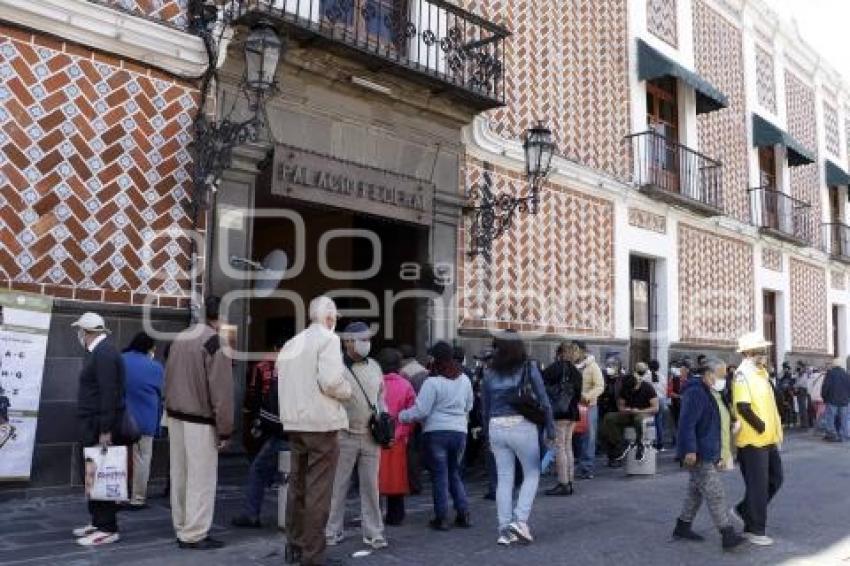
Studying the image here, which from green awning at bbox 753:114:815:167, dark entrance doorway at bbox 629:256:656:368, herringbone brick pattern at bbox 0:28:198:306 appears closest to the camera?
herringbone brick pattern at bbox 0:28:198:306

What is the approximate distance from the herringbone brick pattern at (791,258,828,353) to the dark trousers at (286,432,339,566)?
16.4 metres

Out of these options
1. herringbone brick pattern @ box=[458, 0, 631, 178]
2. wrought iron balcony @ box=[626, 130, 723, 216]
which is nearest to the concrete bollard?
herringbone brick pattern @ box=[458, 0, 631, 178]

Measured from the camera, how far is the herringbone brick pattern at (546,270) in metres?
10.5

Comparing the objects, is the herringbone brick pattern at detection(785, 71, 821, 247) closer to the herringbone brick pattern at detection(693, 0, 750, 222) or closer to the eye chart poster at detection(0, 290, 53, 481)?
the herringbone brick pattern at detection(693, 0, 750, 222)

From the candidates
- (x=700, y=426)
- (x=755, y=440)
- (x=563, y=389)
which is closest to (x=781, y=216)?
(x=563, y=389)

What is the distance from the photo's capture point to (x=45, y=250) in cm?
665

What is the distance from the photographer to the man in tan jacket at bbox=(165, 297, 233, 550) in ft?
17.2

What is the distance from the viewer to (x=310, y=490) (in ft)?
15.9

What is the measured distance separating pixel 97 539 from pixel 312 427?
5.87 feet

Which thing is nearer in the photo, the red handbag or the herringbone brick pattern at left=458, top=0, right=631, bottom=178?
the red handbag

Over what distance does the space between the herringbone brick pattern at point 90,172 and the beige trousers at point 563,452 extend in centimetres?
410

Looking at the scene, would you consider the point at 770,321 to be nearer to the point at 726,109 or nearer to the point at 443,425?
the point at 726,109

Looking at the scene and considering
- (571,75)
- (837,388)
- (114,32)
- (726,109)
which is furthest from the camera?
(726,109)

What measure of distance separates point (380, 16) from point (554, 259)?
14.5 feet
